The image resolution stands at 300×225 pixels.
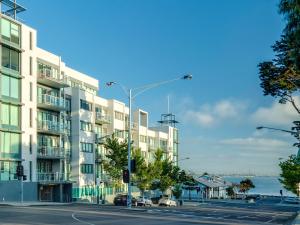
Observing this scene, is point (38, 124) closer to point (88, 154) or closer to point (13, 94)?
point (13, 94)

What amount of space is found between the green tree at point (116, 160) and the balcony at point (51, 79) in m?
13.7

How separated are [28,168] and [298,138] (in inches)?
1387

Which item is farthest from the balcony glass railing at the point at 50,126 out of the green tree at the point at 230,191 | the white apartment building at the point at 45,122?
the green tree at the point at 230,191

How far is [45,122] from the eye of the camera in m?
65.1

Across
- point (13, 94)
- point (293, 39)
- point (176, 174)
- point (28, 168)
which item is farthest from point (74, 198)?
point (293, 39)

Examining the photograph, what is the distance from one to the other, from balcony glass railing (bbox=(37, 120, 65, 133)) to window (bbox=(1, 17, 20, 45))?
10.3 metres

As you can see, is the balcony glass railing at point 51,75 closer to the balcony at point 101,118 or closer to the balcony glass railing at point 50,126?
the balcony glass railing at point 50,126

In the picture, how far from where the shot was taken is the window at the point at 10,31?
2238 inches

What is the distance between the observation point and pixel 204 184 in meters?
134

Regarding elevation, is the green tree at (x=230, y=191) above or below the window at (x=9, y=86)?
below

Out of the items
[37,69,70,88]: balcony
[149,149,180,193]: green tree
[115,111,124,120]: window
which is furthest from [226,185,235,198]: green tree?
[37,69,70,88]: balcony

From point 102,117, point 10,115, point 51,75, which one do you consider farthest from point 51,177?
point 102,117

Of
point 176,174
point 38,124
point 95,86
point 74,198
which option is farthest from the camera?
point 176,174

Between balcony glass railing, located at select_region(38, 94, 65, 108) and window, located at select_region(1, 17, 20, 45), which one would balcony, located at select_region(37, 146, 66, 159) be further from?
window, located at select_region(1, 17, 20, 45)
